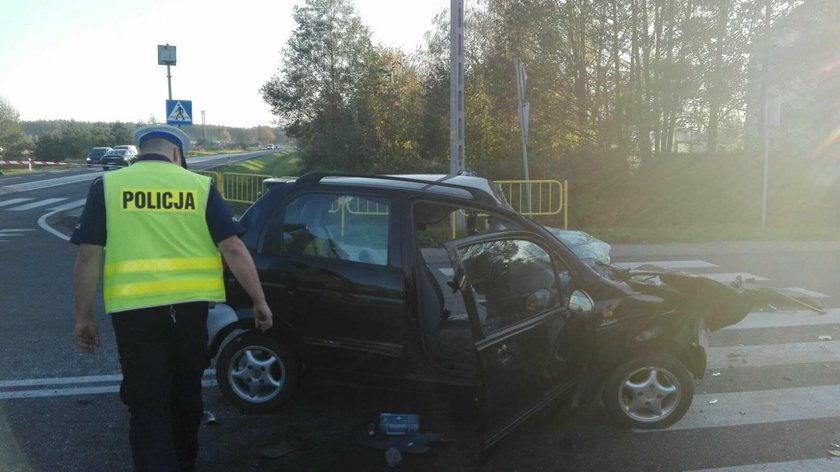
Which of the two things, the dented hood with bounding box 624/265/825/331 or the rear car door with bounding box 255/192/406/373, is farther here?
the dented hood with bounding box 624/265/825/331

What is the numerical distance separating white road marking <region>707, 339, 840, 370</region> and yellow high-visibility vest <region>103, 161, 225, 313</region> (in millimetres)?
4374

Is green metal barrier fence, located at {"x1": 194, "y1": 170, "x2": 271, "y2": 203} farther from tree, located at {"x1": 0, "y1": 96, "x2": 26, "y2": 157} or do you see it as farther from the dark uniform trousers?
tree, located at {"x1": 0, "y1": 96, "x2": 26, "y2": 157}

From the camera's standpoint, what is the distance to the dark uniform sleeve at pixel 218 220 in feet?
10.8

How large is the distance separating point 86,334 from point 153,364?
364 millimetres

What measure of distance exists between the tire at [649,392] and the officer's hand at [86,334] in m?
2.91

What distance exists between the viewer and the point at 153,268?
3156mm

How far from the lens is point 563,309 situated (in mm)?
3932

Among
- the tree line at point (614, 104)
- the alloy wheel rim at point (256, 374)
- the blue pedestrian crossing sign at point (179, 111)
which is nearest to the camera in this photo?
the alloy wheel rim at point (256, 374)

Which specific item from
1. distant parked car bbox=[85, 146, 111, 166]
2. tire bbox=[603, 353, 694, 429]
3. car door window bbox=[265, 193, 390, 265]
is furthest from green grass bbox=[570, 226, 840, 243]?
distant parked car bbox=[85, 146, 111, 166]

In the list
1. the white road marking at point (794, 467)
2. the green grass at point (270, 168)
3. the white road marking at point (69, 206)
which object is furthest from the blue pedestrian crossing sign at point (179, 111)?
the white road marking at point (794, 467)

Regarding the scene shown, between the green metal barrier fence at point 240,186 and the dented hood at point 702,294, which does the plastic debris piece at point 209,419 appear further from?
the green metal barrier fence at point 240,186

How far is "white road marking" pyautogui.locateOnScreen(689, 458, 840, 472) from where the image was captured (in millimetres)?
3943

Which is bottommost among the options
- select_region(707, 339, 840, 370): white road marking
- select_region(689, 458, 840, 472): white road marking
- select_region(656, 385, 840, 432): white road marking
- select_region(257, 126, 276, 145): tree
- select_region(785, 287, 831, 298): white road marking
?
select_region(689, 458, 840, 472): white road marking

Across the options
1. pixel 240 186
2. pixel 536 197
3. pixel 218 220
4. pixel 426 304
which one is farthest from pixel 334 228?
pixel 240 186
